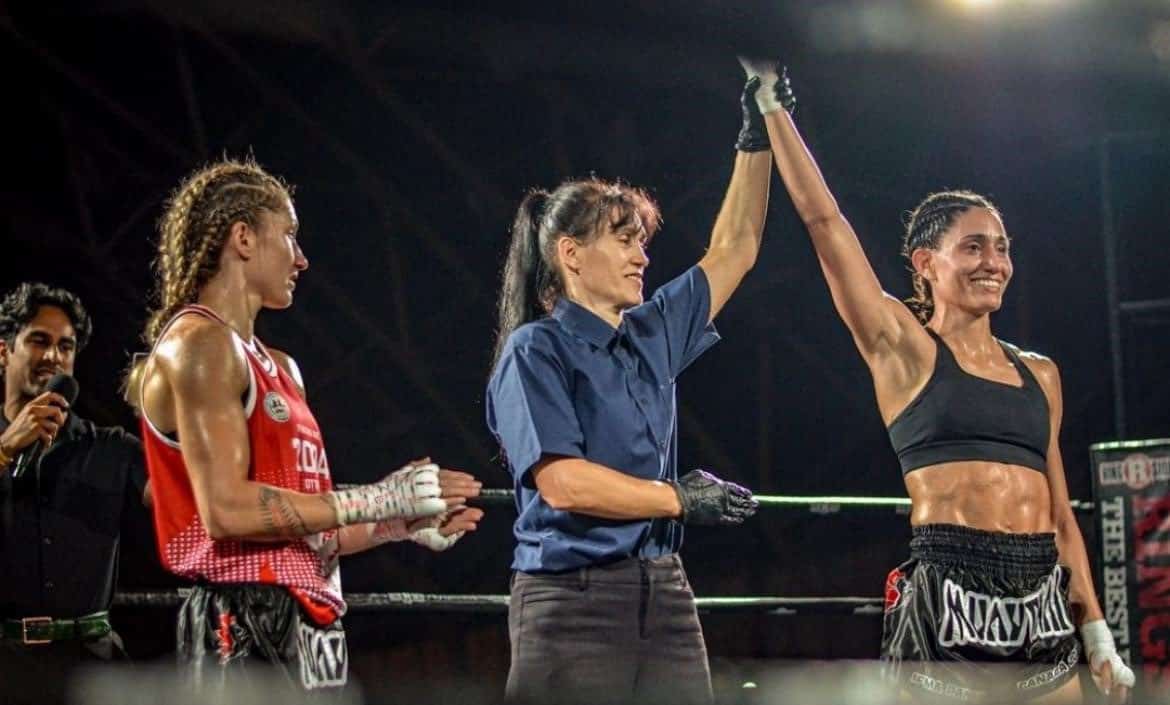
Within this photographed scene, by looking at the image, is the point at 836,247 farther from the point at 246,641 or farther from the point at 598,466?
the point at 246,641

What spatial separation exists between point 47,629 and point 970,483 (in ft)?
6.21

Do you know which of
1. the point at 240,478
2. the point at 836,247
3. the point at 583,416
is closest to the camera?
the point at 240,478

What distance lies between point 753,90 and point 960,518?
2.79 feet

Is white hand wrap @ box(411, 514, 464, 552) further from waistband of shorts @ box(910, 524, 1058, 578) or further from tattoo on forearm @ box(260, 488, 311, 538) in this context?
waistband of shorts @ box(910, 524, 1058, 578)

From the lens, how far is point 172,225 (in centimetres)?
191

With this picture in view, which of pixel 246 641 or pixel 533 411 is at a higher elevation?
pixel 533 411

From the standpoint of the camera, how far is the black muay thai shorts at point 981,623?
240cm

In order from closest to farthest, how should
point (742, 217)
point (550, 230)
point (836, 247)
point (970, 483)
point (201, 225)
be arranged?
point (201, 225), point (550, 230), point (742, 217), point (970, 483), point (836, 247)

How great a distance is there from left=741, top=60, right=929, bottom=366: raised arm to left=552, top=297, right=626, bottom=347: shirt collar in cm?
56

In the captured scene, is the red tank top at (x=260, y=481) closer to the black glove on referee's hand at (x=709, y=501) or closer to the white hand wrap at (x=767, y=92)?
the black glove on referee's hand at (x=709, y=501)

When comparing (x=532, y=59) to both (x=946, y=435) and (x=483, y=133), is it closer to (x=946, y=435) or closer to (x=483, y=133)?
(x=483, y=133)

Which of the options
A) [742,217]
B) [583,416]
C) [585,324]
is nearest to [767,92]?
[742,217]

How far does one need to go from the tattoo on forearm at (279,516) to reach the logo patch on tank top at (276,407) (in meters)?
0.11

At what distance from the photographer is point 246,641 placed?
172 cm
